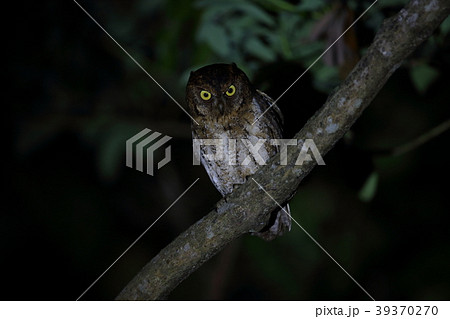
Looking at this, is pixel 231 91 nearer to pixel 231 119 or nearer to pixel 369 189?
pixel 231 119

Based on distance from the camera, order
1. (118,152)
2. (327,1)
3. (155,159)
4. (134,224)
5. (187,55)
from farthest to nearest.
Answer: (134,224), (155,159), (187,55), (118,152), (327,1)

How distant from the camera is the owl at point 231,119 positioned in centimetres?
287

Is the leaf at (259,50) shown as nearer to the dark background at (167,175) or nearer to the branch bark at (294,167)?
the dark background at (167,175)

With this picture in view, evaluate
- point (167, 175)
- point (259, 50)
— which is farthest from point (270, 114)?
point (167, 175)

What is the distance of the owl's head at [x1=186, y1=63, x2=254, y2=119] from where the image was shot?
2.85 m

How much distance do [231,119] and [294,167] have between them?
0.77 m

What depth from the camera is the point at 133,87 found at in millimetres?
4738

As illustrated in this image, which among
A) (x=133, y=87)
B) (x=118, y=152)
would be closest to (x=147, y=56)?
(x=133, y=87)

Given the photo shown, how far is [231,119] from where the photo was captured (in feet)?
9.67

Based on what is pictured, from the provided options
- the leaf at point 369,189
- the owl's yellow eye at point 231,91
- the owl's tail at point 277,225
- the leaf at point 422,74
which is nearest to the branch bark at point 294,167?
the owl's yellow eye at point 231,91

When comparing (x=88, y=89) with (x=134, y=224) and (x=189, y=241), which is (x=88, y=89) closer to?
(x=134, y=224)

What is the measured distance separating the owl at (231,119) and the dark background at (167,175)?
59 centimetres

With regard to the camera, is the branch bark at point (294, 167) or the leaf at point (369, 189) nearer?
the branch bark at point (294, 167)

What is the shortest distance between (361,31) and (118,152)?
204 centimetres
